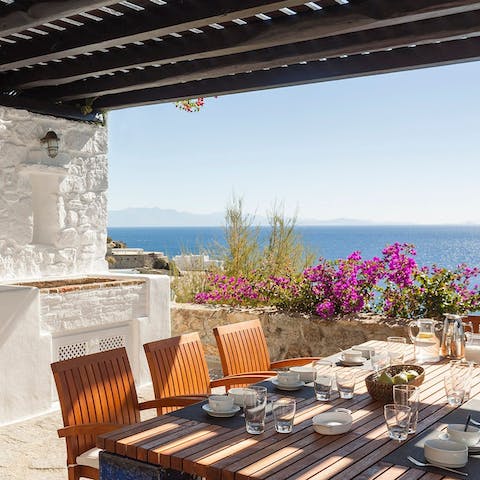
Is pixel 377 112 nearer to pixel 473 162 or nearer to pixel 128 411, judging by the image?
pixel 473 162

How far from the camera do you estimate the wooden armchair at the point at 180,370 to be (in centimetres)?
329

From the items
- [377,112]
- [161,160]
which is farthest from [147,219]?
[377,112]

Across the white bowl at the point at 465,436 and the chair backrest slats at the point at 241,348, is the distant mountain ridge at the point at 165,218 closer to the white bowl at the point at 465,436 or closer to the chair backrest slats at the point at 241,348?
the chair backrest slats at the point at 241,348

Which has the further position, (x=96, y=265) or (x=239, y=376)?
(x=96, y=265)

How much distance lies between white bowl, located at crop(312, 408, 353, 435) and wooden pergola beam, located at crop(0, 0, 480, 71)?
194 cm

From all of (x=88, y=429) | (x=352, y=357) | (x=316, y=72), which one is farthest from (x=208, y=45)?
(x=88, y=429)

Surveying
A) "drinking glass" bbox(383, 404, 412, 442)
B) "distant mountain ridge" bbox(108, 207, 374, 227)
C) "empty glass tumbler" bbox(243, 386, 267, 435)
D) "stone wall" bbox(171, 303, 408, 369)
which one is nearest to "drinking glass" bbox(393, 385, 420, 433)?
"drinking glass" bbox(383, 404, 412, 442)

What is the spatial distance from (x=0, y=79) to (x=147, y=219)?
12805cm

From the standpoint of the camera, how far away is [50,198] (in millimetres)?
5703

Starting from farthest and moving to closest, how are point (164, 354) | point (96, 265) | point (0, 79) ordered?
point (96, 265)
point (0, 79)
point (164, 354)

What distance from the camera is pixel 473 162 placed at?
179ft

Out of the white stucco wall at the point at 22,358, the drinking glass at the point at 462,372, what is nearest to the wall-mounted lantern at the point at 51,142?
the white stucco wall at the point at 22,358

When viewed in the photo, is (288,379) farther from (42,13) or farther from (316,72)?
(316,72)

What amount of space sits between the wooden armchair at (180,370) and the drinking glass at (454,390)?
3.44 feet
